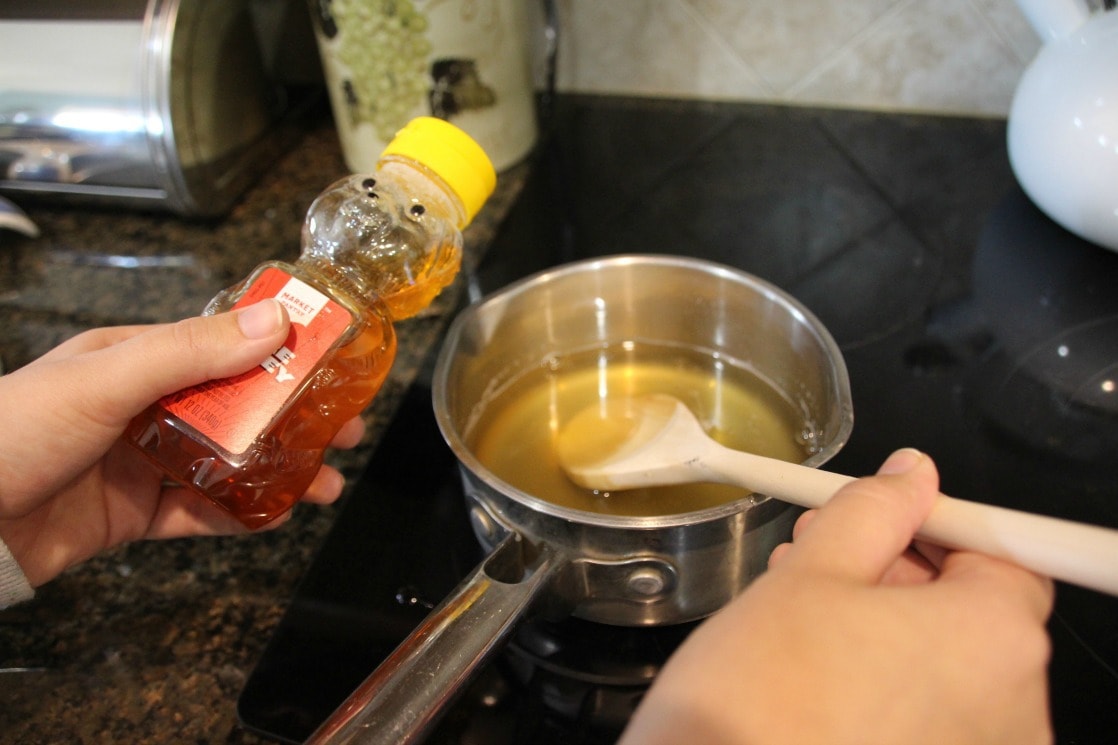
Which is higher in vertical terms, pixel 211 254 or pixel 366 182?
pixel 366 182

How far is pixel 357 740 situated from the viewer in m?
0.35

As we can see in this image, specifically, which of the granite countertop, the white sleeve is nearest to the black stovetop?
the granite countertop

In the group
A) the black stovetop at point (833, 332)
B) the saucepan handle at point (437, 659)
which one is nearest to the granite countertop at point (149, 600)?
the black stovetop at point (833, 332)

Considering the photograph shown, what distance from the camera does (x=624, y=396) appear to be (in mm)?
641

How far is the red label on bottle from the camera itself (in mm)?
415

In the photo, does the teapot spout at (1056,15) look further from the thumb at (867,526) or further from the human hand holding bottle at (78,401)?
the human hand holding bottle at (78,401)

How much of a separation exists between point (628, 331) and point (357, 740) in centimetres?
39

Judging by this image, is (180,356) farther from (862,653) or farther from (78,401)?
→ (862,653)

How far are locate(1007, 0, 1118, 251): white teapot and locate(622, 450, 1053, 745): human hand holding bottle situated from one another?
44 centimetres

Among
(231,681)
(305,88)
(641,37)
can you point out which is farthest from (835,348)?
(305,88)

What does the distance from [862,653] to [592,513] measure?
17 cm

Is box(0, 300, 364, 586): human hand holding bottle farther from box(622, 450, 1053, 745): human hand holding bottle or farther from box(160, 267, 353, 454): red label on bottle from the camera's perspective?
box(622, 450, 1053, 745): human hand holding bottle

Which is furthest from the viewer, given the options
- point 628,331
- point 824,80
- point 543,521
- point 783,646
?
point 824,80

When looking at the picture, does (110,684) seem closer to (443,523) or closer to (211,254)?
A: (443,523)
